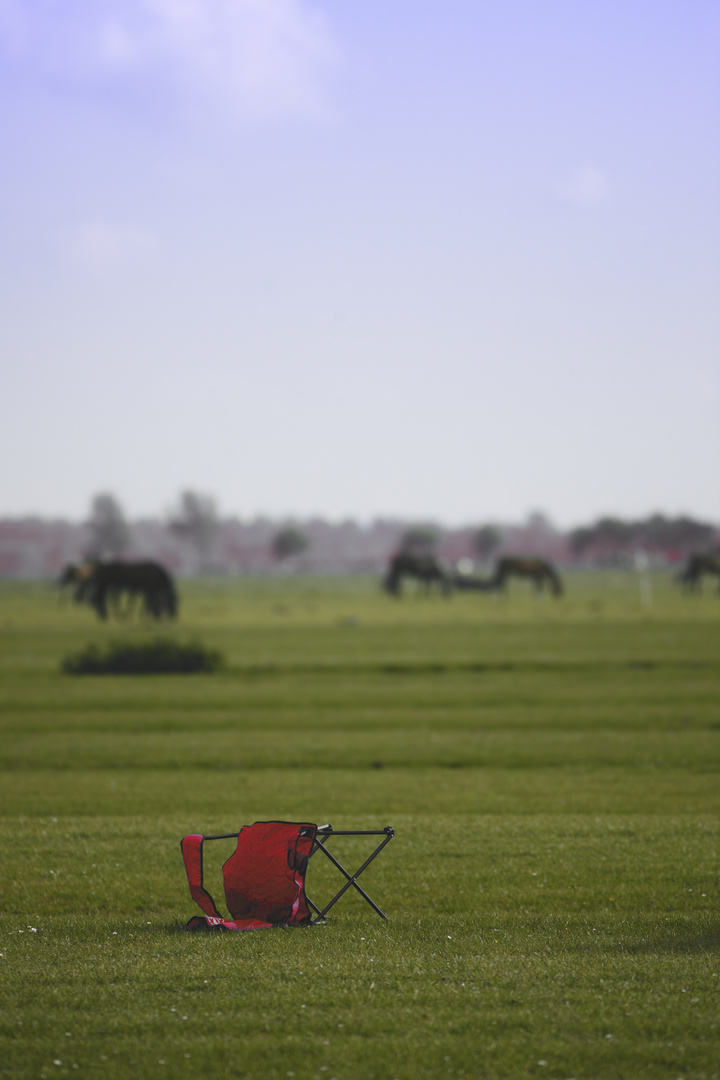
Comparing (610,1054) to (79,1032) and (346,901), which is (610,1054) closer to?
(79,1032)

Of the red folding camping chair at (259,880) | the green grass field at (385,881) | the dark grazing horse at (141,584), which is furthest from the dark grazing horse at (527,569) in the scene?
the red folding camping chair at (259,880)

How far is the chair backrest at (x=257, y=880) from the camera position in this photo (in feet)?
27.8

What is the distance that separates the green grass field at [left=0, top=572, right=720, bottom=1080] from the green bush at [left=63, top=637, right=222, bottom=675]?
3.96 m

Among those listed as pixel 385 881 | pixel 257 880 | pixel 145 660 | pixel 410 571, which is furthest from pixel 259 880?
pixel 410 571

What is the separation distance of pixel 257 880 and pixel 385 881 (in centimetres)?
272

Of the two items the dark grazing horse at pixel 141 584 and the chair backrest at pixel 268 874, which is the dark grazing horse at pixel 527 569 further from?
the chair backrest at pixel 268 874

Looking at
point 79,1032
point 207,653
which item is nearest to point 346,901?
point 79,1032

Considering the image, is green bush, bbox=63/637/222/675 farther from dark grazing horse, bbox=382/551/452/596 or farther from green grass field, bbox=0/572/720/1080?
dark grazing horse, bbox=382/551/452/596

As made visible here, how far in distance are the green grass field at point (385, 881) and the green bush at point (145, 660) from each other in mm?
3958

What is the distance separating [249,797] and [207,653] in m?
20.0

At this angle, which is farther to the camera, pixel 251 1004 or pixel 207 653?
pixel 207 653

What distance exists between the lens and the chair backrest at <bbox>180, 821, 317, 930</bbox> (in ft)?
27.8

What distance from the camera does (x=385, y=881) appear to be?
36.1 feet

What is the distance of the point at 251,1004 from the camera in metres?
6.79
